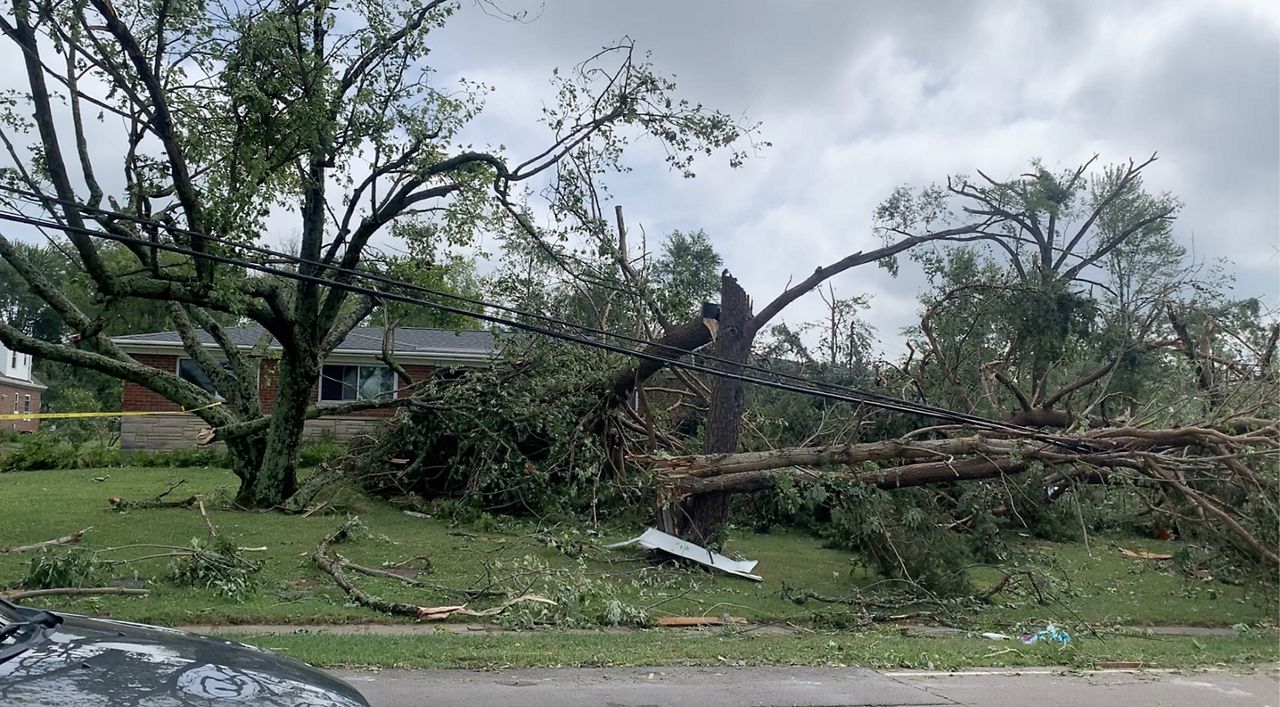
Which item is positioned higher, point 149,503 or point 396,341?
point 396,341

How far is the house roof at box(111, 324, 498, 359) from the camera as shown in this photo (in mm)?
25531

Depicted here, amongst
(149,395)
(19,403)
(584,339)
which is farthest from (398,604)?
(19,403)

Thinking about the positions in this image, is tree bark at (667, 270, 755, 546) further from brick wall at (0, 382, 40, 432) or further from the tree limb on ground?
brick wall at (0, 382, 40, 432)

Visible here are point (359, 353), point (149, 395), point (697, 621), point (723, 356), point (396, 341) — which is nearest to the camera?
point (697, 621)

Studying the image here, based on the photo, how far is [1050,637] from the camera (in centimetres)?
973

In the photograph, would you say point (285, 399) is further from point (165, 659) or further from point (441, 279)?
point (165, 659)

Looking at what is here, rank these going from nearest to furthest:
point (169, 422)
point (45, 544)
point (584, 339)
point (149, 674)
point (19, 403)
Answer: point (149, 674) < point (584, 339) < point (45, 544) < point (169, 422) < point (19, 403)

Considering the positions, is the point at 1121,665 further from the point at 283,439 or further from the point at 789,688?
the point at 283,439

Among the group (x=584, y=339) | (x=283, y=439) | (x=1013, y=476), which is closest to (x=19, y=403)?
(x=283, y=439)

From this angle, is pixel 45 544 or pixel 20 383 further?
pixel 20 383

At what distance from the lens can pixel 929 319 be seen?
15.5 meters

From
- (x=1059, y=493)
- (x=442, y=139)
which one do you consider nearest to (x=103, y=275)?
(x=442, y=139)

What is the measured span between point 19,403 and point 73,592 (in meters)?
48.1

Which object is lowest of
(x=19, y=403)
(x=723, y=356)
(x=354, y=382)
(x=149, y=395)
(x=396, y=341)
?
(x=19, y=403)
